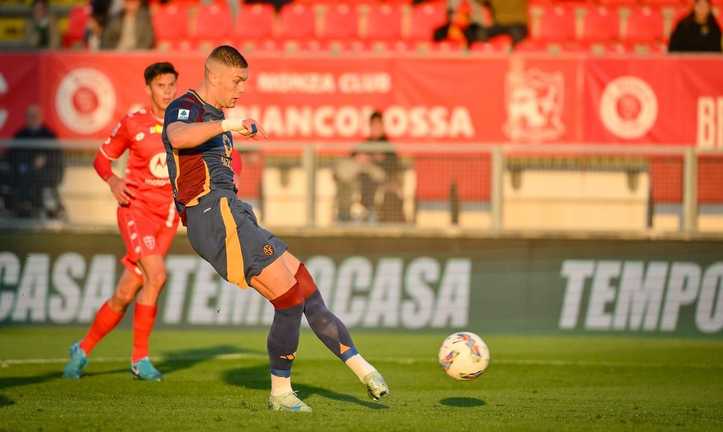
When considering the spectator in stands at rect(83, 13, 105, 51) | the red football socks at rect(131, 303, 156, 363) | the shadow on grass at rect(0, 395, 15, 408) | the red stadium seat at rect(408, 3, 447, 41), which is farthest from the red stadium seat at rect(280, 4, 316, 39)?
the shadow on grass at rect(0, 395, 15, 408)

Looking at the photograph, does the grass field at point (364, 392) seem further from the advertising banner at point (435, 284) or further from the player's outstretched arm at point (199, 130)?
the player's outstretched arm at point (199, 130)

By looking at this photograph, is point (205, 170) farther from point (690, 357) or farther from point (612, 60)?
point (612, 60)

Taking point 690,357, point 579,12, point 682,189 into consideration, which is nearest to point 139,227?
point 690,357

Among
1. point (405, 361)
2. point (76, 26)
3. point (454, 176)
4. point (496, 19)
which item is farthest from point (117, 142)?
point (76, 26)

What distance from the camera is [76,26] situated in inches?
847

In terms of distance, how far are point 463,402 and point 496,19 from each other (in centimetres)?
1252

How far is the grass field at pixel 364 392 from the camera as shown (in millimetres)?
8133

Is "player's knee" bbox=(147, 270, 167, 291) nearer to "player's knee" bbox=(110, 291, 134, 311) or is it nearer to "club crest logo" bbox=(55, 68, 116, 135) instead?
"player's knee" bbox=(110, 291, 134, 311)

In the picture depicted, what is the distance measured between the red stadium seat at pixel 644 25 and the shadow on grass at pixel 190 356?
1007cm

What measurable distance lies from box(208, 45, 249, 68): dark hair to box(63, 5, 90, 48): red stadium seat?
13.8m

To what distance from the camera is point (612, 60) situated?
18.2 metres

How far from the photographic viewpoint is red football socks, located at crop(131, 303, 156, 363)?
417 inches

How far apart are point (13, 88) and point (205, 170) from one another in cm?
1128

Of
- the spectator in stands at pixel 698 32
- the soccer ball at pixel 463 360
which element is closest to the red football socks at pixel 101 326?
the soccer ball at pixel 463 360
